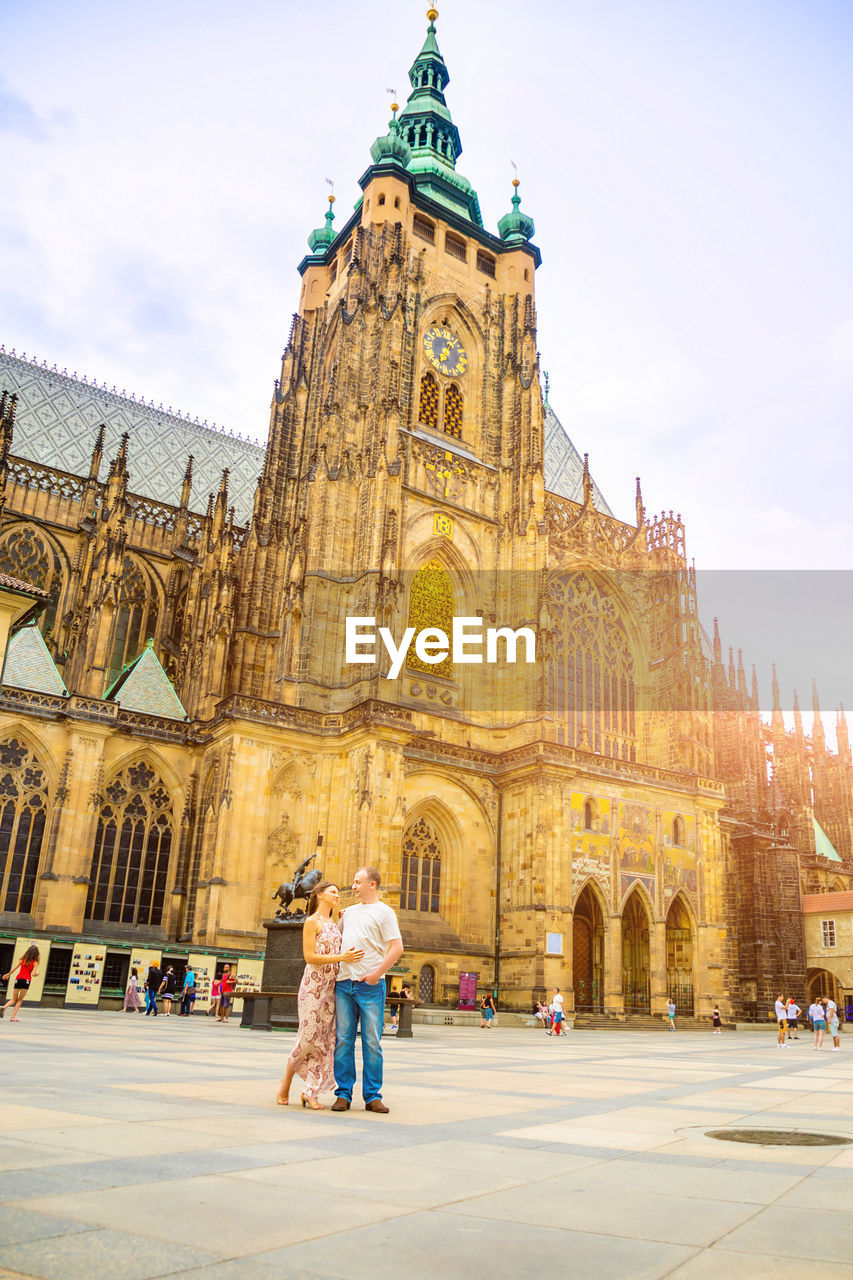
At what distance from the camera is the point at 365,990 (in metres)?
6.30

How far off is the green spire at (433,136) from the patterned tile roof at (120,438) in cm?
1520

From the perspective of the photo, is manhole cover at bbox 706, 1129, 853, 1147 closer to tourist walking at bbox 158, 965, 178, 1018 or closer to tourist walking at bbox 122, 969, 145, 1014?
tourist walking at bbox 158, 965, 178, 1018

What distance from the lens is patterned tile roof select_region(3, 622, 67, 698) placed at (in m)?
30.5

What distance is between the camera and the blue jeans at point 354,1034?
6180mm

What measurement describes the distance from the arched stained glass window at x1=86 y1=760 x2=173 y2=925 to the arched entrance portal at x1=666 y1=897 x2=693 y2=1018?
17.2 meters

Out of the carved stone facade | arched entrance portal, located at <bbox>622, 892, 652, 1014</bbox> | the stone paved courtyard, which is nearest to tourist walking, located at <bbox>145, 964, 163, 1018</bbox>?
the carved stone facade

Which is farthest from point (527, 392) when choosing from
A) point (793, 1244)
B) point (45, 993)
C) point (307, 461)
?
point (793, 1244)

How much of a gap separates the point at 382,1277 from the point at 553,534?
36771 mm

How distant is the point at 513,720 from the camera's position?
113 feet

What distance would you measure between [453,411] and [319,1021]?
115 feet

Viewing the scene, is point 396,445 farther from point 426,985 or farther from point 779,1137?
point 779,1137

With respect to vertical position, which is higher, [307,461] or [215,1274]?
[307,461]

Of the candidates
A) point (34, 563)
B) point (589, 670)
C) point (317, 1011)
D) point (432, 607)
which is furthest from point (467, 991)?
point (317, 1011)

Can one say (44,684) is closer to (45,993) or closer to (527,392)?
(45,993)
